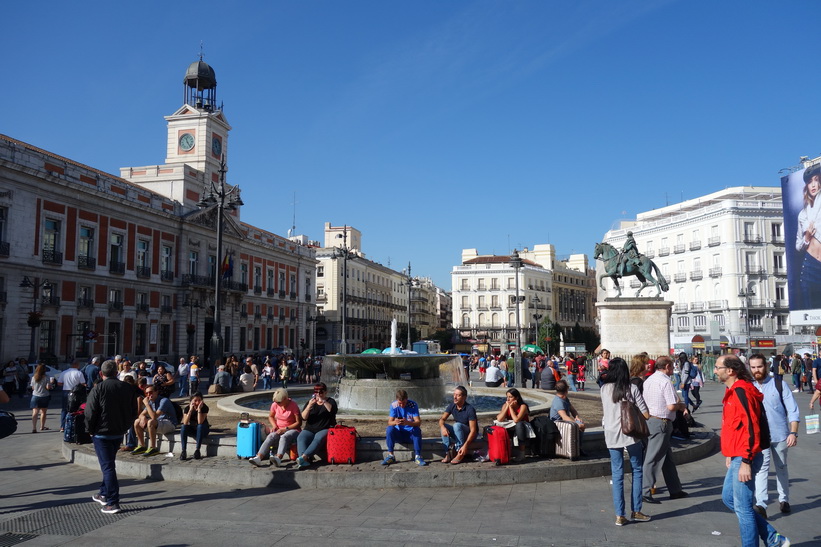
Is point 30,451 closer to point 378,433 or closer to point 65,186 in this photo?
point 378,433

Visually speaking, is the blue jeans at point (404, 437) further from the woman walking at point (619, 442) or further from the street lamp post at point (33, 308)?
the street lamp post at point (33, 308)

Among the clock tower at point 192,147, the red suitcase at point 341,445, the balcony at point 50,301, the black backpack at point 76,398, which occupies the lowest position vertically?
the red suitcase at point 341,445

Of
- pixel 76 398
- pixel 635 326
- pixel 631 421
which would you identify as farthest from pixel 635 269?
pixel 76 398

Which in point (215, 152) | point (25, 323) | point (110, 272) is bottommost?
point (25, 323)

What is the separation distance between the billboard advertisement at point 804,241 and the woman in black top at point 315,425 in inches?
1089

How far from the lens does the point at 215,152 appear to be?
177 ft

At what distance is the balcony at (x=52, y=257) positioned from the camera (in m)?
31.9

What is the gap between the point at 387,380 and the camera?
13.0m

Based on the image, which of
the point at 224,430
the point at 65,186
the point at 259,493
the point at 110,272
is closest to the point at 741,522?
the point at 259,493

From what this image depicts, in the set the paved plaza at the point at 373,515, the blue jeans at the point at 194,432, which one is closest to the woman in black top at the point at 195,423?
the blue jeans at the point at 194,432

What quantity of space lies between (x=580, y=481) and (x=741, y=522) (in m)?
3.46

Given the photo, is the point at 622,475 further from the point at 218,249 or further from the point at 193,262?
the point at 193,262

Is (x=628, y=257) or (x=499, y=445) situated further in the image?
(x=628, y=257)

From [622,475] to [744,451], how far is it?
145 centimetres
